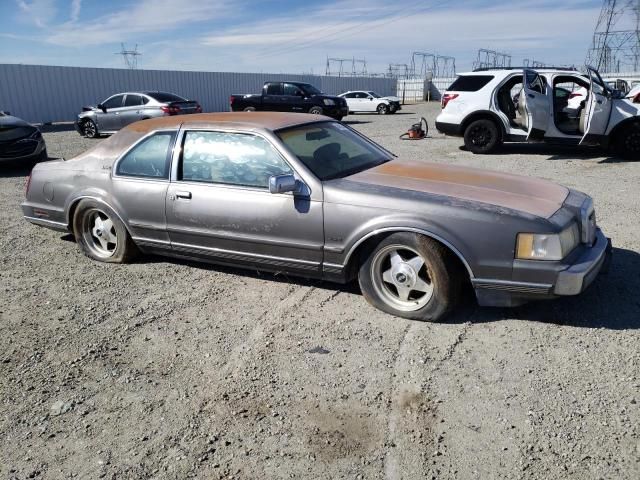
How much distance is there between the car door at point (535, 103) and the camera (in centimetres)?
1067

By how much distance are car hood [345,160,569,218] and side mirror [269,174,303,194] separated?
47cm

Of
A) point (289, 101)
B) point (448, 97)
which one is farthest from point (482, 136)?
point (289, 101)

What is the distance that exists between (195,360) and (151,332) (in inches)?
22.6

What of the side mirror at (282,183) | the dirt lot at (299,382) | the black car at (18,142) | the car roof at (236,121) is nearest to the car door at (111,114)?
the black car at (18,142)

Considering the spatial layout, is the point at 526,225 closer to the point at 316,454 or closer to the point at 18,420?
the point at 316,454

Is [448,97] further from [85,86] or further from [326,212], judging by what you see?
[85,86]

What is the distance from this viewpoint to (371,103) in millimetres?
29266

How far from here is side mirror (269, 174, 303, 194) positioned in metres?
3.88

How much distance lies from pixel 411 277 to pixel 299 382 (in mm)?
1140

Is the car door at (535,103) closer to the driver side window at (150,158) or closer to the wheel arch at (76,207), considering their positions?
the driver side window at (150,158)

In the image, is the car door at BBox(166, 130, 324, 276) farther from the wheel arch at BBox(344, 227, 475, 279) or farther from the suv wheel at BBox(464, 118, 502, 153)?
the suv wheel at BBox(464, 118, 502, 153)

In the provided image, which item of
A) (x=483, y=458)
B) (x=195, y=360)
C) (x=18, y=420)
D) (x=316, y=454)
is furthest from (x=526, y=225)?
(x=18, y=420)

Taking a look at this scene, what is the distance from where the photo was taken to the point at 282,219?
4.11 m

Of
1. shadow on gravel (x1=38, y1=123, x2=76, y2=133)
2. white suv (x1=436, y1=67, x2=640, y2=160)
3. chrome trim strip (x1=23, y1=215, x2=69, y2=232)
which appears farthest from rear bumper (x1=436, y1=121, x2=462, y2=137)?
shadow on gravel (x1=38, y1=123, x2=76, y2=133)
